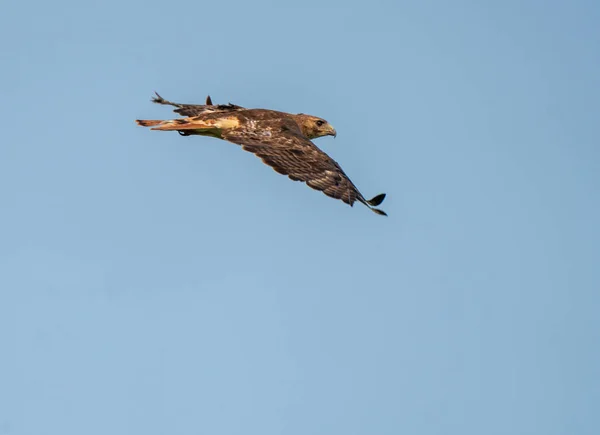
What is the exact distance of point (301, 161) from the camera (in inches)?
1006

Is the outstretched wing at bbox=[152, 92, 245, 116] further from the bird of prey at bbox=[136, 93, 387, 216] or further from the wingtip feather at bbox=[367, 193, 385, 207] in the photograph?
the wingtip feather at bbox=[367, 193, 385, 207]

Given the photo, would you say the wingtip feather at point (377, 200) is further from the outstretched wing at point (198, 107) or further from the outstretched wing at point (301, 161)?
the outstretched wing at point (198, 107)

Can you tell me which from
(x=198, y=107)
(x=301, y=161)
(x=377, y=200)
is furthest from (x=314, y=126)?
(x=377, y=200)

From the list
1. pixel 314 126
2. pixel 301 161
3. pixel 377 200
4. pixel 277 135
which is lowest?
pixel 377 200

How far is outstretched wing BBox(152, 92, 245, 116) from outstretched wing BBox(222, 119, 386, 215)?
65.5 inches

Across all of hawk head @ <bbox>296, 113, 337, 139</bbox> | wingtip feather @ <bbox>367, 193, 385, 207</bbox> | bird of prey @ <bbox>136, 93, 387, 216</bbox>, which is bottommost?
wingtip feather @ <bbox>367, 193, 385, 207</bbox>

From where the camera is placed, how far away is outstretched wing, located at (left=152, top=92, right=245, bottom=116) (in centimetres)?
2866

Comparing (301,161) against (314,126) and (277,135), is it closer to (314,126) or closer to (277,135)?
(277,135)

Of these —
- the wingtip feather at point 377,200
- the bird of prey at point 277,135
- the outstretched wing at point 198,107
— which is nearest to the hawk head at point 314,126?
the bird of prey at point 277,135

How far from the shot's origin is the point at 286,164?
25203 millimetres

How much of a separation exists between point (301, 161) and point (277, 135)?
1.59 meters

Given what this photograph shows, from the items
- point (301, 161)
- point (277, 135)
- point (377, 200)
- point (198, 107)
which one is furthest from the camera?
point (198, 107)

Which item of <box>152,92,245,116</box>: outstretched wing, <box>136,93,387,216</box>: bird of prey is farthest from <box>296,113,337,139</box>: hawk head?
<box>152,92,245,116</box>: outstretched wing

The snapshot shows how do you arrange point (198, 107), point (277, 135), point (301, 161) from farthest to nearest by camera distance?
point (198, 107) → point (277, 135) → point (301, 161)
